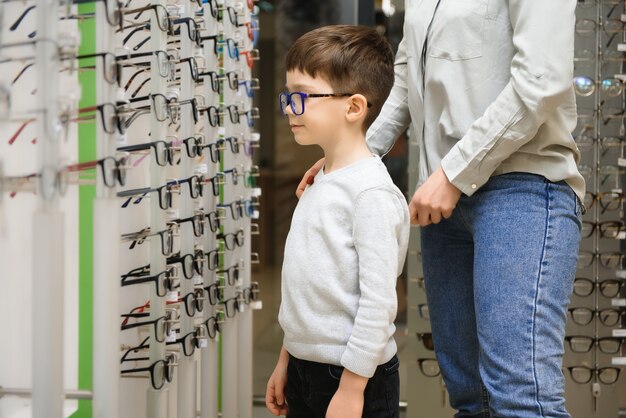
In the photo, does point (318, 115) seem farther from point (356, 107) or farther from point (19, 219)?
point (19, 219)

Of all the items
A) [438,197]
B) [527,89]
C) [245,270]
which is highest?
[527,89]

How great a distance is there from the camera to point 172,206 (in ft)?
7.93

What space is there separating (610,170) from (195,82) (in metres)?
1.90

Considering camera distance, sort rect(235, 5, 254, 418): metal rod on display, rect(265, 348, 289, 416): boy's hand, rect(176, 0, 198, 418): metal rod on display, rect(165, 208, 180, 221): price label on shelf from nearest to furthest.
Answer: rect(265, 348, 289, 416): boy's hand < rect(165, 208, 180, 221): price label on shelf < rect(176, 0, 198, 418): metal rod on display < rect(235, 5, 254, 418): metal rod on display

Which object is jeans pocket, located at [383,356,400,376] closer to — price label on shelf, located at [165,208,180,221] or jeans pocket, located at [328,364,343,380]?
jeans pocket, located at [328,364,343,380]

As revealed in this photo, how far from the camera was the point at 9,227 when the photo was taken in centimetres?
168

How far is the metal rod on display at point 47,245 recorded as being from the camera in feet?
5.15

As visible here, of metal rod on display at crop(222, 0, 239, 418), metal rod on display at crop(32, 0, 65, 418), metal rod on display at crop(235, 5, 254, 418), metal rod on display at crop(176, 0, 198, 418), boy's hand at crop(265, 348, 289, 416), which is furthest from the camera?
metal rod on display at crop(235, 5, 254, 418)

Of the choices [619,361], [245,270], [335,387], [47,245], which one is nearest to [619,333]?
[619,361]

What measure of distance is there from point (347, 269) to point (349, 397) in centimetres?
26

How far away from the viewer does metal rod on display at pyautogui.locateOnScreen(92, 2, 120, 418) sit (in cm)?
181

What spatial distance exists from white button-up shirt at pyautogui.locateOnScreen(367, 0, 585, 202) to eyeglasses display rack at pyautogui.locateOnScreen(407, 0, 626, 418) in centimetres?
163

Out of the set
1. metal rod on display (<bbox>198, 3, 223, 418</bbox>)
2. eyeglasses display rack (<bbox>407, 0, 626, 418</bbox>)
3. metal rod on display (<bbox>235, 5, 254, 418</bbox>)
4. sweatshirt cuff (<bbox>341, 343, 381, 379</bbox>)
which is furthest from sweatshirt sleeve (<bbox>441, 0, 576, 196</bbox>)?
eyeglasses display rack (<bbox>407, 0, 626, 418</bbox>)

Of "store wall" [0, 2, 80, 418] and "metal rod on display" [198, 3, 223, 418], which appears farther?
"metal rod on display" [198, 3, 223, 418]
